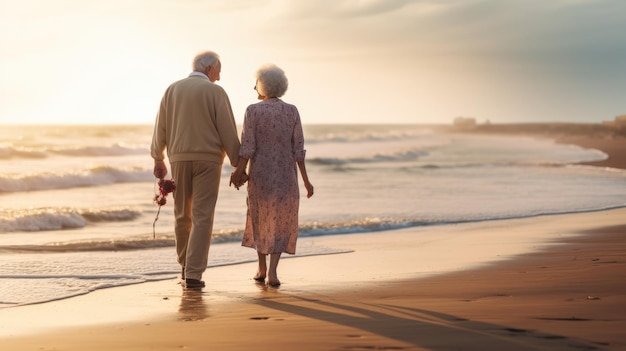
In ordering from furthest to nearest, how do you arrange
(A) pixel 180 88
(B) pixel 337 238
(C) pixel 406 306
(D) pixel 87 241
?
1. (B) pixel 337 238
2. (D) pixel 87 241
3. (A) pixel 180 88
4. (C) pixel 406 306

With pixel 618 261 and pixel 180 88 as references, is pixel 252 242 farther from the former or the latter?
pixel 618 261

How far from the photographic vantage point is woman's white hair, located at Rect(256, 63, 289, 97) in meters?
7.19

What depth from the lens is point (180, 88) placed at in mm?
7129

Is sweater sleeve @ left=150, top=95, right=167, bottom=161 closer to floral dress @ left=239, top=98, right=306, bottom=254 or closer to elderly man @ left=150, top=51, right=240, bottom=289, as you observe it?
elderly man @ left=150, top=51, right=240, bottom=289

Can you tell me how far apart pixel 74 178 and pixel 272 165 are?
56.2 ft

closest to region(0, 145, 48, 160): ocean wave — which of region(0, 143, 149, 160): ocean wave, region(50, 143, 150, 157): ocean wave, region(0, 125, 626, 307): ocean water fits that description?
region(0, 143, 149, 160): ocean wave

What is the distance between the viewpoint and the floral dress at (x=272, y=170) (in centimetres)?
715

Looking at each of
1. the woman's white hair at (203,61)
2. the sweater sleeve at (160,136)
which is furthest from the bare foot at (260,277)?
the woman's white hair at (203,61)

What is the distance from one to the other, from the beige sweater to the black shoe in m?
0.91

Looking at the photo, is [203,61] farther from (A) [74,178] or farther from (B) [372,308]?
(A) [74,178]

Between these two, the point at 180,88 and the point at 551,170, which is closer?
the point at 180,88

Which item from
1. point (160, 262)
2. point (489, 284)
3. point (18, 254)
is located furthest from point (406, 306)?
point (18, 254)

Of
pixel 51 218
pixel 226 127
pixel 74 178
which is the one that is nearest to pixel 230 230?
pixel 51 218

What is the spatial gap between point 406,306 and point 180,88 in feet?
8.12
